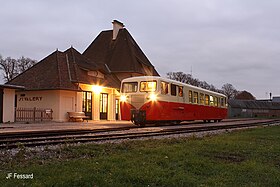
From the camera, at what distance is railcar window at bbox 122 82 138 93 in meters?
21.0

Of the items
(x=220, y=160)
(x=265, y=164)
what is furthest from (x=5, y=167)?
(x=265, y=164)

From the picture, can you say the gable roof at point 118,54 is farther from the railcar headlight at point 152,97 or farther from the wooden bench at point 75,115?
the railcar headlight at point 152,97

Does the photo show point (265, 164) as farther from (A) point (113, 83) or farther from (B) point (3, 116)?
(A) point (113, 83)

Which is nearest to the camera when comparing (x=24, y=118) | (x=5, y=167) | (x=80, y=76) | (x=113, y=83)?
(x=5, y=167)

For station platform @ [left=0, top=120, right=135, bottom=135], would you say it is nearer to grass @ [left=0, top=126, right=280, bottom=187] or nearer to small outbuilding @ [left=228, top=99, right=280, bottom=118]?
grass @ [left=0, top=126, right=280, bottom=187]

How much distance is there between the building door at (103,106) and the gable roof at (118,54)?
5.27 meters

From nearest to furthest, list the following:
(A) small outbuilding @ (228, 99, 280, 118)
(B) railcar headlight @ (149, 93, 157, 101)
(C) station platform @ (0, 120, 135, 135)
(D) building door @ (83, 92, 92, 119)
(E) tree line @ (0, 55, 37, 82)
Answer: (C) station platform @ (0, 120, 135, 135) < (B) railcar headlight @ (149, 93, 157, 101) < (D) building door @ (83, 92, 92, 119) < (E) tree line @ (0, 55, 37, 82) < (A) small outbuilding @ (228, 99, 280, 118)

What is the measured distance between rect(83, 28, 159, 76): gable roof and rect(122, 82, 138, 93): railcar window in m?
15.0

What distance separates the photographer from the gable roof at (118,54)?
1488 inches

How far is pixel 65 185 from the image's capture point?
484 centimetres

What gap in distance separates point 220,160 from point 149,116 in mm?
12086

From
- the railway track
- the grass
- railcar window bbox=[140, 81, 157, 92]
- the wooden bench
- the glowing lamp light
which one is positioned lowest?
the grass

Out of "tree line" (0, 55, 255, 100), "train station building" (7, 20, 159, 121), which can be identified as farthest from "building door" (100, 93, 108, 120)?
"tree line" (0, 55, 255, 100)

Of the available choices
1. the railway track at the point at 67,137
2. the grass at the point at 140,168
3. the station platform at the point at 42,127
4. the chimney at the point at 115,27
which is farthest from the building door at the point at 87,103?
the grass at the point at 140,168
